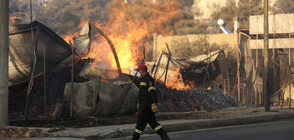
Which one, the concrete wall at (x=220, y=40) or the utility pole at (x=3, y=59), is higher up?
the concrete wall at (x=220, y=40)

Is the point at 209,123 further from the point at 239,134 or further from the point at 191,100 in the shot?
the point at 191,100

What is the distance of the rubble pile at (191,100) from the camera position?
71.6ft

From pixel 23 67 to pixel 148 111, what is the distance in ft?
30.5

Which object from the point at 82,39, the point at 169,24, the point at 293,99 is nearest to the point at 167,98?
the point at 82,39

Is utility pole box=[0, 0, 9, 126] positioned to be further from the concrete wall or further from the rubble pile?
A: the concrete wall

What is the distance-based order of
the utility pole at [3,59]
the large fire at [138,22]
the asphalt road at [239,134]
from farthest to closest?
the large fire at [138,22]
the utility pole at [3,59]
the asphalt road at [239,134]

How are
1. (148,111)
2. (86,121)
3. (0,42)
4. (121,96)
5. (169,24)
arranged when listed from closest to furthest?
(148,111) < (0,42) < (86,121) < (121,96) < (169,24)

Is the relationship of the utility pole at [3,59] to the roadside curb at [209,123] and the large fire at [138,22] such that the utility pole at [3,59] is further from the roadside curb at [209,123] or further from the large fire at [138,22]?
the large fire at [138,22]

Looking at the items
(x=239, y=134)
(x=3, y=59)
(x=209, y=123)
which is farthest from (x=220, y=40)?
(x=3, y=59)

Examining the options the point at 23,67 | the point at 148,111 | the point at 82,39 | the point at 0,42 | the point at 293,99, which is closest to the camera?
the point at 148,111

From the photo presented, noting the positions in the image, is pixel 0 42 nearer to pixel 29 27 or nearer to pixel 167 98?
pixel 29 27

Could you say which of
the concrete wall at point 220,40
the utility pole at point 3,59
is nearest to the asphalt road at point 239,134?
the utility pole at point 3,59

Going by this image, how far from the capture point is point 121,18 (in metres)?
72.8

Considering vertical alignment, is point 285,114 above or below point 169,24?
below
